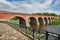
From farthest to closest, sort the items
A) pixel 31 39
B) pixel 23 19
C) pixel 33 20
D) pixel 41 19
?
pixel 41 19 → pixel 33 20 → pixel 23 19 → pixel 31 39

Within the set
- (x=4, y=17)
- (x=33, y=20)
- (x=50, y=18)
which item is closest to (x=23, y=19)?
(x=4, y=17)

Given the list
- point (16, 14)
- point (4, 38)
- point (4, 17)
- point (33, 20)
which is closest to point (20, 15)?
point (16, 14)

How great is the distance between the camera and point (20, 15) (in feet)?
150

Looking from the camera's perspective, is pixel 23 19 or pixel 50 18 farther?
pixel 50 18

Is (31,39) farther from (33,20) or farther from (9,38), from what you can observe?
(33,20)

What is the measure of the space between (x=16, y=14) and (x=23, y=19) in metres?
6.08

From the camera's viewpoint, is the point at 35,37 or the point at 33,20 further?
the point at 33,20

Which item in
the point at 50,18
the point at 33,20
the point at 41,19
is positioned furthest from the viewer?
the point at 50,18

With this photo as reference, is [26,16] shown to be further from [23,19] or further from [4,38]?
[4,38]

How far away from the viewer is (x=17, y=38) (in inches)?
476

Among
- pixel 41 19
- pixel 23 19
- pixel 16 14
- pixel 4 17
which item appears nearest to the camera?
pixel 4 17

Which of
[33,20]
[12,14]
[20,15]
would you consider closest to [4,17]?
[12,14]

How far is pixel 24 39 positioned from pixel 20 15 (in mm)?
34161

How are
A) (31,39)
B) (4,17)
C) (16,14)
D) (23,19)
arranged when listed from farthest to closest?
(23,19), (16,14), (4,17), (31,39)
